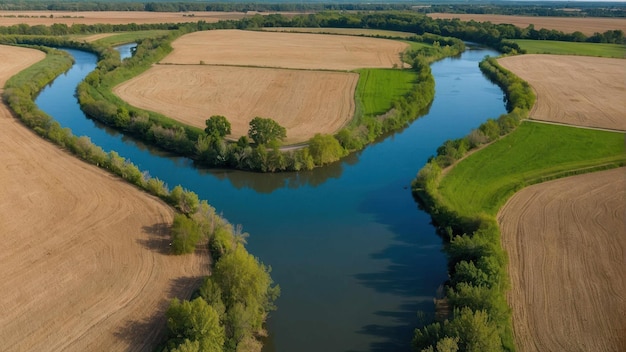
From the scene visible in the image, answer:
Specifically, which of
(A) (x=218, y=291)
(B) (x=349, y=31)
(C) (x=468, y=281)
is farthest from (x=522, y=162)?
(B) (x=349, y=31)

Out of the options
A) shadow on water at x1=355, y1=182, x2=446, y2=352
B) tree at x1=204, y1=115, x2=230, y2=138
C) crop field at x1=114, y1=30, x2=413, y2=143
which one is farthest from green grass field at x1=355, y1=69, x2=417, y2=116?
shadow on water at x1=355, y1=182, x2=446, y2=352

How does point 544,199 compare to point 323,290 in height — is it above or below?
above

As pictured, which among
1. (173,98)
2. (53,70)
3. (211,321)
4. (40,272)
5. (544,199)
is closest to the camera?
(211,321)

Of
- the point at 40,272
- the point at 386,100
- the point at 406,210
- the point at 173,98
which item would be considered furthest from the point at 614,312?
the point at 173,98

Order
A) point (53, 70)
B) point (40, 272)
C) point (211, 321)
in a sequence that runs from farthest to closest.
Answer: point (53, 70) < point (40, 272) < point (211, 321)

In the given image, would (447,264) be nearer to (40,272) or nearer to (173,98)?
(40,272)

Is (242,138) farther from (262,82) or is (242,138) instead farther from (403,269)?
(262,82)
